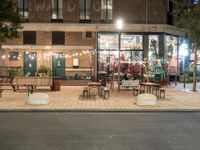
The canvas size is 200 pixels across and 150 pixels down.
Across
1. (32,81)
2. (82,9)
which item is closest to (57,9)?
(82,9)

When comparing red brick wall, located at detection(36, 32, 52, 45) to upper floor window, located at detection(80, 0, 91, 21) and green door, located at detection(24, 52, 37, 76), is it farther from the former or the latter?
upper floor window, located at detection(80, 0, 91, 21)

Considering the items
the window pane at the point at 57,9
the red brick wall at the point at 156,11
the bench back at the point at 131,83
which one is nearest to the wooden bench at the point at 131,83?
the bench back at the point at 131,83

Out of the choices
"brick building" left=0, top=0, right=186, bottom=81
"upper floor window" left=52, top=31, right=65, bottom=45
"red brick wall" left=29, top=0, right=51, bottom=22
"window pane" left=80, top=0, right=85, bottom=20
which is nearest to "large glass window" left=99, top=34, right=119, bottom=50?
"brick building" left=0, top=0, right=186, bottom=81

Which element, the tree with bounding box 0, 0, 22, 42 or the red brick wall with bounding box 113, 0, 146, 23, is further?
the red brick wall with bounding box 113, 0, 146, 23

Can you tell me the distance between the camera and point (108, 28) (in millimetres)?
37156

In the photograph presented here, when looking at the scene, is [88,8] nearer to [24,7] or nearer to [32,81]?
[24,7]

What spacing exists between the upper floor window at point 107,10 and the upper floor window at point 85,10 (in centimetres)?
133

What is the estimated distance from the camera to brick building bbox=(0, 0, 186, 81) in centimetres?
3616

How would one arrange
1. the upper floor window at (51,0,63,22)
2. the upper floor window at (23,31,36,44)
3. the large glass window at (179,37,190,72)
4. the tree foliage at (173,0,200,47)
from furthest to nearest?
the large glass window at (179,37,190,72) < the upper floor window at (51,0,63,22) < the upper floor window at (23,31,36,44) < the tree foliage at (173,0,200,47)

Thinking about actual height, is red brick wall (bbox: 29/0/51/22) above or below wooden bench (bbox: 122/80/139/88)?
above

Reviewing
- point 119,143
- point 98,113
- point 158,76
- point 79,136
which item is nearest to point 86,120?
point 98,113

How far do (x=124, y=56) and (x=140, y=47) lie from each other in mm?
1802

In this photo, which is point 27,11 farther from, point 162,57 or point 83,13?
point 162,57

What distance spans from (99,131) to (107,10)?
90.9 ft
